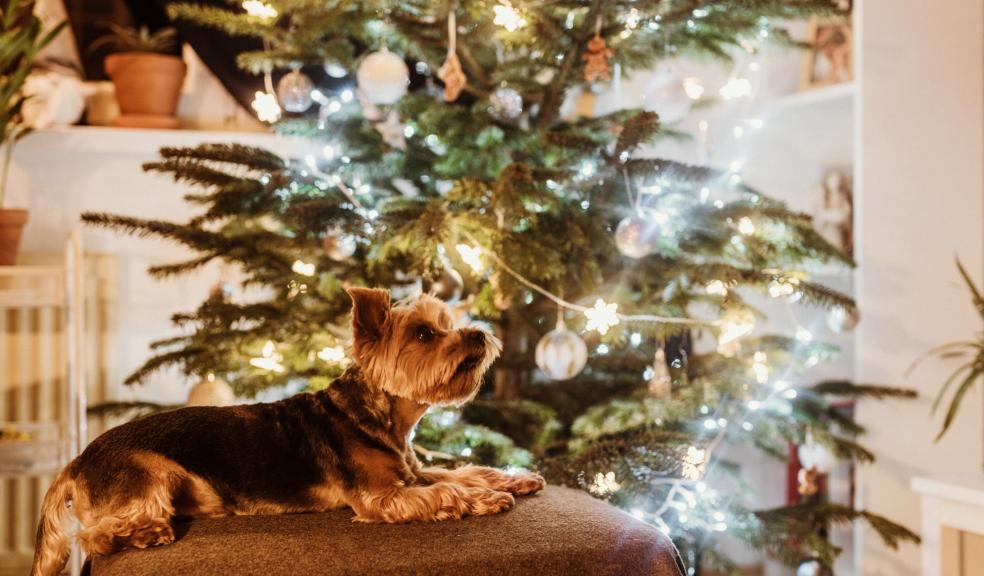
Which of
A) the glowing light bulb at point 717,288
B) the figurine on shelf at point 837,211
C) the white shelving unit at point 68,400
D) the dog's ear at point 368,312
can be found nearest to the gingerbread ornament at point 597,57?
the glowing light bulb at point 717,288

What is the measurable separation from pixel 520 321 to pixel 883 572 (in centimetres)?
134

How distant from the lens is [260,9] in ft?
7.67

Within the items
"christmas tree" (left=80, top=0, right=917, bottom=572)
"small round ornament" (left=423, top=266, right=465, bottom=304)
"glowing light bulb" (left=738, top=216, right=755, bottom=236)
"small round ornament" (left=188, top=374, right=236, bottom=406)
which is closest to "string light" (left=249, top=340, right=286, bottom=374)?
"christmas tree" (left=80, top=0, right=917, bottom=572)

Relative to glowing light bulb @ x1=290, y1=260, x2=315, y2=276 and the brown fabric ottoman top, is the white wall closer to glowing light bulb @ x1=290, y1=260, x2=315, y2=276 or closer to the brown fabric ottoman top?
glowing light bulb @ x1=290, y1=260, x2=315, y2=276

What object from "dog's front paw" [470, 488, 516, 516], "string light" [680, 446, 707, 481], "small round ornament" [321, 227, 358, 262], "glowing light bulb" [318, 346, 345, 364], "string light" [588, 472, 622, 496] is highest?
"small round ornament" [321, 227, 358, 262]

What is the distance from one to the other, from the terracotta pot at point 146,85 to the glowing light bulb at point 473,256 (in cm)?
149

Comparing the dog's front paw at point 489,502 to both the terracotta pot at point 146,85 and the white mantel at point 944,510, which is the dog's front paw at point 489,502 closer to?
the white mantel at point 944,510

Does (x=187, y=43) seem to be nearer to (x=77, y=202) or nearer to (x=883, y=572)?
(x=77, y=202)

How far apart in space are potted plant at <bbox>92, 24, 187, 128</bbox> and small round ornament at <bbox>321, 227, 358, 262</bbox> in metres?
1.16

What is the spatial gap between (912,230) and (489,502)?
1935mm

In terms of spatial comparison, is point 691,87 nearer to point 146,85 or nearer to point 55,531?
point 55,531

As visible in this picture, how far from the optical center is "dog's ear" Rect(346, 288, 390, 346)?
1466 mm

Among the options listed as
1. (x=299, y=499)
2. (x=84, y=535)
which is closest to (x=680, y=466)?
(x=299, y=499)

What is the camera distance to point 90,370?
3.18 metres
